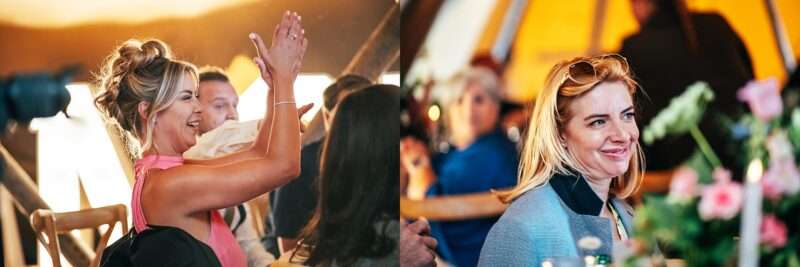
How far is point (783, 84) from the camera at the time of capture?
538 centimetres

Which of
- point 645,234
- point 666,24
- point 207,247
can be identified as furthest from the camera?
point 666,24

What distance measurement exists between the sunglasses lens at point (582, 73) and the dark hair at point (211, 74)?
1.46 metres

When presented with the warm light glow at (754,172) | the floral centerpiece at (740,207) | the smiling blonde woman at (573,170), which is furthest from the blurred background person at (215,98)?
the warm light glow at (754,172)

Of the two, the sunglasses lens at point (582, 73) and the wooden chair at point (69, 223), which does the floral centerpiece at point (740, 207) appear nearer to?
the sunglasses lens at point (582, 73)

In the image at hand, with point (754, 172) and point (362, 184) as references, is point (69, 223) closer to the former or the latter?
point (362, 184)

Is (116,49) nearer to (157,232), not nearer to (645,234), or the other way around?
(157,232)

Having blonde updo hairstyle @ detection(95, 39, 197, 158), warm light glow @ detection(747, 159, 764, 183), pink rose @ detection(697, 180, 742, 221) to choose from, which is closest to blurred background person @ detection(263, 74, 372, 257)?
blonde updo hairstyle @ detection(95, 39, 197, 158)

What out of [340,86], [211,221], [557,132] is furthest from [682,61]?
[211,221]

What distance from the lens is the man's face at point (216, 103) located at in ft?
17.4

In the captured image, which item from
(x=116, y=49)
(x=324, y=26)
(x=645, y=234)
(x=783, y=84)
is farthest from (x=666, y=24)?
(x=645, y=234)

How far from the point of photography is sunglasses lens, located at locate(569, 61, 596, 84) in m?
4.89

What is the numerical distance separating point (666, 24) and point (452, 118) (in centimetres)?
98

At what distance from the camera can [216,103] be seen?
17.6 feet

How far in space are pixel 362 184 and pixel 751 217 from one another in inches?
137
